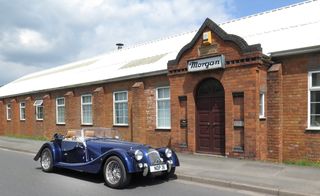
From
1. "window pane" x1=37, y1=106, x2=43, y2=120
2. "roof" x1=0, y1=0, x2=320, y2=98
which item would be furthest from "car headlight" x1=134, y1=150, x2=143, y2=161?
"window pane" x1=37, y1=106, x2=43, y2=120

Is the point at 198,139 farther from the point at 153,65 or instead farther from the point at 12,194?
the point at 12,194

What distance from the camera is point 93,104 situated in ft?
71.2

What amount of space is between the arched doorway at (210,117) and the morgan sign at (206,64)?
604 millimetres

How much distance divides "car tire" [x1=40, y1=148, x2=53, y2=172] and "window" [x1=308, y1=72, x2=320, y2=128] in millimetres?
8027

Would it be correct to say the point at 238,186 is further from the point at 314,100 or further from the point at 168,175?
the point at 314,100

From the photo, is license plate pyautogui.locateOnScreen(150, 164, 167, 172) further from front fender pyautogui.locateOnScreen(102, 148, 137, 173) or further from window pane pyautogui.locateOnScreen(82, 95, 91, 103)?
window pane pyautogui.locateOnScreen(82, 95, 91, 103)

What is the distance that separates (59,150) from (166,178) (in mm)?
3420

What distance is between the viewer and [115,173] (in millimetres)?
9344

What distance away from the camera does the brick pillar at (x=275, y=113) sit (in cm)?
1275

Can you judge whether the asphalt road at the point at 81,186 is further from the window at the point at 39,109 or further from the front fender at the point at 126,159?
the window at the point at 39,109

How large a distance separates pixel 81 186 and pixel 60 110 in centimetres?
1705

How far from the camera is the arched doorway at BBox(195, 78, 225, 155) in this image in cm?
1395

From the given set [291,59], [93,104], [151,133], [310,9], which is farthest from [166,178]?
[93,104]

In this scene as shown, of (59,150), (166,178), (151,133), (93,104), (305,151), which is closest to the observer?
(166,178)
